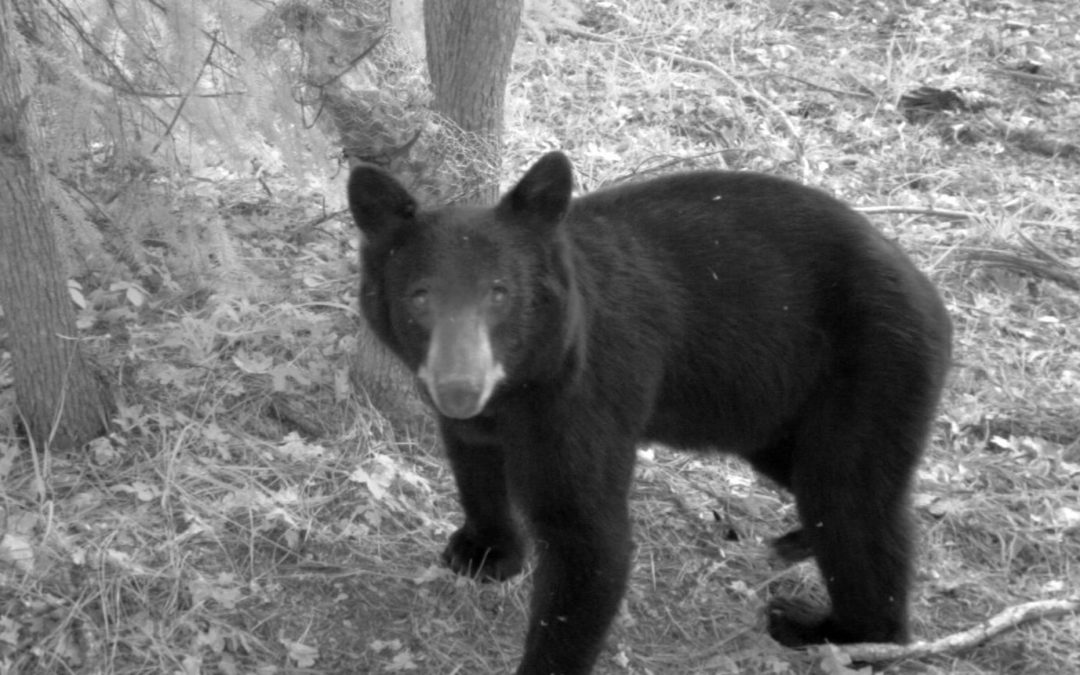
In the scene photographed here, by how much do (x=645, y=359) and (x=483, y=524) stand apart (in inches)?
38.8

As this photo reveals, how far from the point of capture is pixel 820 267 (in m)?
4.38

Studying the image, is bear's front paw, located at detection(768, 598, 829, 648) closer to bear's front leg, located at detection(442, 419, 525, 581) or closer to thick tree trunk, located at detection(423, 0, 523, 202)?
bear's front leg, located at detection(442, 419, 525, 581)

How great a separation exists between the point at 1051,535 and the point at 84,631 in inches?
149

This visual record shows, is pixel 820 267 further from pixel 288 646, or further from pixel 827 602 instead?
pixel 288 646

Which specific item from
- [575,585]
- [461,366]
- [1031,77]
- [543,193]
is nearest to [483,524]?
[575,585]

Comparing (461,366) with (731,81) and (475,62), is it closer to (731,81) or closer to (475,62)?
(475,62)

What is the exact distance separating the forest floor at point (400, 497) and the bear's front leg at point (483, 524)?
10 cm

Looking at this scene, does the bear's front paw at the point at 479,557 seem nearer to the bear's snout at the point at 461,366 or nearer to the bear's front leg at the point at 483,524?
the bear's front leg at the point at 483,524

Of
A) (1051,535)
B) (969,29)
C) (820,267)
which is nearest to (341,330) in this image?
(820,267)

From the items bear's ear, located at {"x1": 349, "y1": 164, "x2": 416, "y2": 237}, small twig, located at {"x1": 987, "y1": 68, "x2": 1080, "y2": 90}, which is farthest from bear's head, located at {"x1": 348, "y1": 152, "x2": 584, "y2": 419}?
small twig, located at {"x1": 987, "y1": 68, "x2": 1080, "y2": 90}

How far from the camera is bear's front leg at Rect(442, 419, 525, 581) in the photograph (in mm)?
4492

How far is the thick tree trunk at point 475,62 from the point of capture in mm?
4887

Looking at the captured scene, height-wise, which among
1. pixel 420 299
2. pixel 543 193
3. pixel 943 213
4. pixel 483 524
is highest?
pixel 543 193

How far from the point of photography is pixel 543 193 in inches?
150
